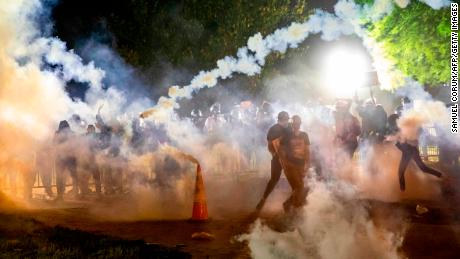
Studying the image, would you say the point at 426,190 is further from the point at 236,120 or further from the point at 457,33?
the point at 236,120

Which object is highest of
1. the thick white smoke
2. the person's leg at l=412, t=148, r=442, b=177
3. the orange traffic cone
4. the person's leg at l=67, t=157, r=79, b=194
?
the person's leg at l=67, t=157, r=79, b=194

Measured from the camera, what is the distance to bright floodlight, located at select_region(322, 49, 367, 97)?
19969mm

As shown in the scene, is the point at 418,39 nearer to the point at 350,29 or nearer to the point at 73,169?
the point at 350,29

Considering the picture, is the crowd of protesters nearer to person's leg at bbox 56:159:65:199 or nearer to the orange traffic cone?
person's leg at bbox 56:159:65:199

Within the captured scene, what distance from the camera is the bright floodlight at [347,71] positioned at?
19969 millimetres

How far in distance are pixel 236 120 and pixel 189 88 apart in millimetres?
6548

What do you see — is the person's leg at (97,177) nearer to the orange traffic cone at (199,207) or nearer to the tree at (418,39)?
the orange traffic cone at (199,207)

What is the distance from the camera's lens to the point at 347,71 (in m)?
20.1

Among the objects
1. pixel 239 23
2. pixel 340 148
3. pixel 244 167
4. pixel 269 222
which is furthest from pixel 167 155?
pixel 239 23

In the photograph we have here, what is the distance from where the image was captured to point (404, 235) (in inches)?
299

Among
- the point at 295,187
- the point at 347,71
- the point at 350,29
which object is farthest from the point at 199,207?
the point at 347,71

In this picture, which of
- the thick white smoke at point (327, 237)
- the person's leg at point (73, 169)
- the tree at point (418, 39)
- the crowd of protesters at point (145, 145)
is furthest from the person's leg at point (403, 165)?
the person's leg at point (73, 169)

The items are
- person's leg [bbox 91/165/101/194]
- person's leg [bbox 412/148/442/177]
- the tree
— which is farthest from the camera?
person's leg [bbox 91/165/101/194]

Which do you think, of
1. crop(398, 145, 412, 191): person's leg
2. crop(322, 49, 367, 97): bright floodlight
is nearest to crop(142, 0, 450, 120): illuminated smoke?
crop(322, 49, 367, 97): bright floodlight
